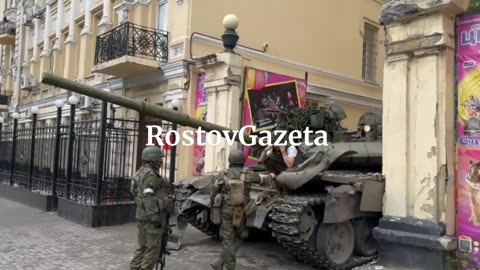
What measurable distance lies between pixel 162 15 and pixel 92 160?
5.55 meters

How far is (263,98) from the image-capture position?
11.3 metres

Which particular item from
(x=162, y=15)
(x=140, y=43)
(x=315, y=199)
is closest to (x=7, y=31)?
(x=162, y=15)

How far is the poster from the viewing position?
6.33 metres

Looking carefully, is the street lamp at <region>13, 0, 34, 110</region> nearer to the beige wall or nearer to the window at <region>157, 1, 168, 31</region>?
the window at <region>157, 1, 168, 31</region>

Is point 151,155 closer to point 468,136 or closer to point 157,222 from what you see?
point 157,222

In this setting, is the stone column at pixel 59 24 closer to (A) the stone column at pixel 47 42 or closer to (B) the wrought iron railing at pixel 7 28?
(A) the stone column at pixel 47 42

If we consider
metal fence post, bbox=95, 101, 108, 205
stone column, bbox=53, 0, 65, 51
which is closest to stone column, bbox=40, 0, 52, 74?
stone column, bbox=53, 0, 65, 51

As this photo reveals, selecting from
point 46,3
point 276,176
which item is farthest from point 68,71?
point 276,176

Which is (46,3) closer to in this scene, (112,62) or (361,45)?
(112,62)

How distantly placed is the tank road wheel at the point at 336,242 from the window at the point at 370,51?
12.8 meters

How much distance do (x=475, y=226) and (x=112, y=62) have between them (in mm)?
10548

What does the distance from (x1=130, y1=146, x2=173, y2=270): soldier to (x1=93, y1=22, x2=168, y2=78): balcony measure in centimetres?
781

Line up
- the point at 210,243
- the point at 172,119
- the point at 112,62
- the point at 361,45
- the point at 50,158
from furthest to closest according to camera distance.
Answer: the point at 361,45 < the point at 112,62 < the point at 50,158 < the point at 210,243 < the point at 172,119

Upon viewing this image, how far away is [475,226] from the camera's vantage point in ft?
20.7
